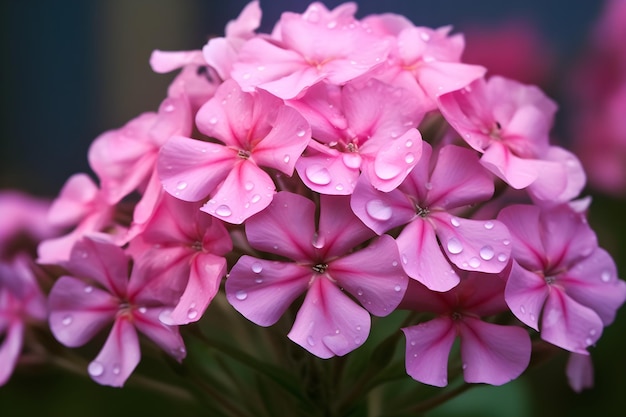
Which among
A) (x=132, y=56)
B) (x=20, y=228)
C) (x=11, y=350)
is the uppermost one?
(x=11, y=350)

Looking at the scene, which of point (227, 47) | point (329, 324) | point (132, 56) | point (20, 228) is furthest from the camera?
point (132, 56)

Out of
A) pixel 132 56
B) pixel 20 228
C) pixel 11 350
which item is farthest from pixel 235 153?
pixel 132 56

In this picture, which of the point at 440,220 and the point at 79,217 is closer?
the point at 440,220

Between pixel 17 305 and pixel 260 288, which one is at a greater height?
pixel 260 288

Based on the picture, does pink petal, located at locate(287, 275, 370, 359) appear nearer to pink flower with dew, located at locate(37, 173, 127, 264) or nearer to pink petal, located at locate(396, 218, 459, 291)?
pink petal, located at locate(396, 218, 459, 291)

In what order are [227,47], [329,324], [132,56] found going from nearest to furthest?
[329,324] < [227,47] < [132,56]

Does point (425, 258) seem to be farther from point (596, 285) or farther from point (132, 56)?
point (132, 56)

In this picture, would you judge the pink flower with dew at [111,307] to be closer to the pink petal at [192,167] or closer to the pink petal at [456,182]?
the pink petal at [192,167]

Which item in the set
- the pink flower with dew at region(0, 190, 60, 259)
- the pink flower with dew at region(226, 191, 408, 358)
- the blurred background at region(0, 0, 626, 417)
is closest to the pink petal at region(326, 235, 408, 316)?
the pink flower with dew at region(226, 191, 408, 358)
